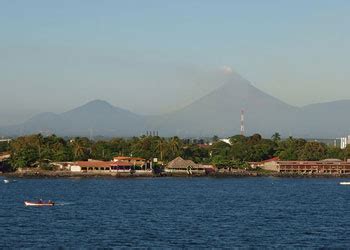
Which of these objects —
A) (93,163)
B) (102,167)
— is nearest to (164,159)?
(93,163)

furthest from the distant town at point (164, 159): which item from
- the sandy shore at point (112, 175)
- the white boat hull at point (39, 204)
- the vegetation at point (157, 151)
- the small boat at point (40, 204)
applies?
the white boat hull at point (39, 204)

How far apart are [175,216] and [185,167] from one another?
5270cm

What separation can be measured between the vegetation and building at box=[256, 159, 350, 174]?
413 cm

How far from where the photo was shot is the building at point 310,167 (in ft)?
347

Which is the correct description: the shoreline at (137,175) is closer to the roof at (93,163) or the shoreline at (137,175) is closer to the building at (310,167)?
the roof at (93,163)

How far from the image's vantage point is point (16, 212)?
2024 inches

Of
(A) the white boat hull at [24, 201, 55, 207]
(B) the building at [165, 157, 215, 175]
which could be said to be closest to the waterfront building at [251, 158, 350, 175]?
(B) the building at [165, 157, 215, 175]

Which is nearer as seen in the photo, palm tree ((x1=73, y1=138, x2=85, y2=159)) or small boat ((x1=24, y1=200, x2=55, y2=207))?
small boat ((x1=24, y1=200, x2=55, y2=207))

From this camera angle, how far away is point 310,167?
107 meters

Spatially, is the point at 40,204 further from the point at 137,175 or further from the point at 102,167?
the point at 102,167

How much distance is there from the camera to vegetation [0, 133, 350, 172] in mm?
104812

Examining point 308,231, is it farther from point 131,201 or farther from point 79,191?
point 79,191

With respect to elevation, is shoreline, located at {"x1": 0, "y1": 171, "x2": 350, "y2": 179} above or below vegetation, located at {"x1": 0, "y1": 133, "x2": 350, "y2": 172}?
below

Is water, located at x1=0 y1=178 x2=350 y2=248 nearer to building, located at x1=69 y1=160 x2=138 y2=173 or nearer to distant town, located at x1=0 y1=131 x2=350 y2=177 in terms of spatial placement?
building, located at x1=69 y1=160 x2=138 y2=173
